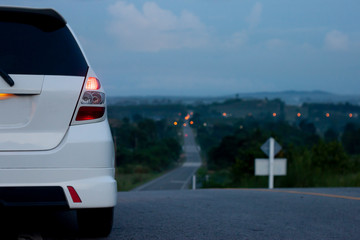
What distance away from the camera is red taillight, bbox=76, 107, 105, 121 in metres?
4.00

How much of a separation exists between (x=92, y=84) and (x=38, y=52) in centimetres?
46

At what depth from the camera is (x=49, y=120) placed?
3.92 m

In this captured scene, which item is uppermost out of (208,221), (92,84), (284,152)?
(92,84)

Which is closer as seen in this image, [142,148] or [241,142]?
[241,142]

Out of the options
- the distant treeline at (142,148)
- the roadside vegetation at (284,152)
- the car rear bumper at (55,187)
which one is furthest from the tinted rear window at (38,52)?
the distant treeline at (142,148)

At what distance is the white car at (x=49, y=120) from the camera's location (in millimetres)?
3824

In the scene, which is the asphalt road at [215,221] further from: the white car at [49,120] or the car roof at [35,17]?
the car roof at [35,17]

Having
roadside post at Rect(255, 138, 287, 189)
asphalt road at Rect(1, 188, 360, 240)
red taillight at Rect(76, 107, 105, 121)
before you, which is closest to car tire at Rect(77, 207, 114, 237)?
asphalt road at Rect(1, 188, 360, 240)

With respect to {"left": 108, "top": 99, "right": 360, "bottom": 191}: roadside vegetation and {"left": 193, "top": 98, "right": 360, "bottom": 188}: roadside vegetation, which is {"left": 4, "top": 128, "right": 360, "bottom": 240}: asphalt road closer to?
{"left": 108, "top": 99, "right": 360, "bottom": 191}: roadside vegetation

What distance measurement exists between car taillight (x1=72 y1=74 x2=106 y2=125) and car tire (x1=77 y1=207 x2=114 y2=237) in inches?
37.1

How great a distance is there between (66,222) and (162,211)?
1.51 metres

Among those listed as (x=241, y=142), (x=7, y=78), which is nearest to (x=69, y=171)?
(x=7, y=78)

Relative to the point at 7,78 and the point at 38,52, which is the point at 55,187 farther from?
the point at 38,52

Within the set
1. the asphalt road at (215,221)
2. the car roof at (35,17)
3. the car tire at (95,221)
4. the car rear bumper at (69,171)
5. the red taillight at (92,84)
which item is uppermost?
the car roof at (35,17)
